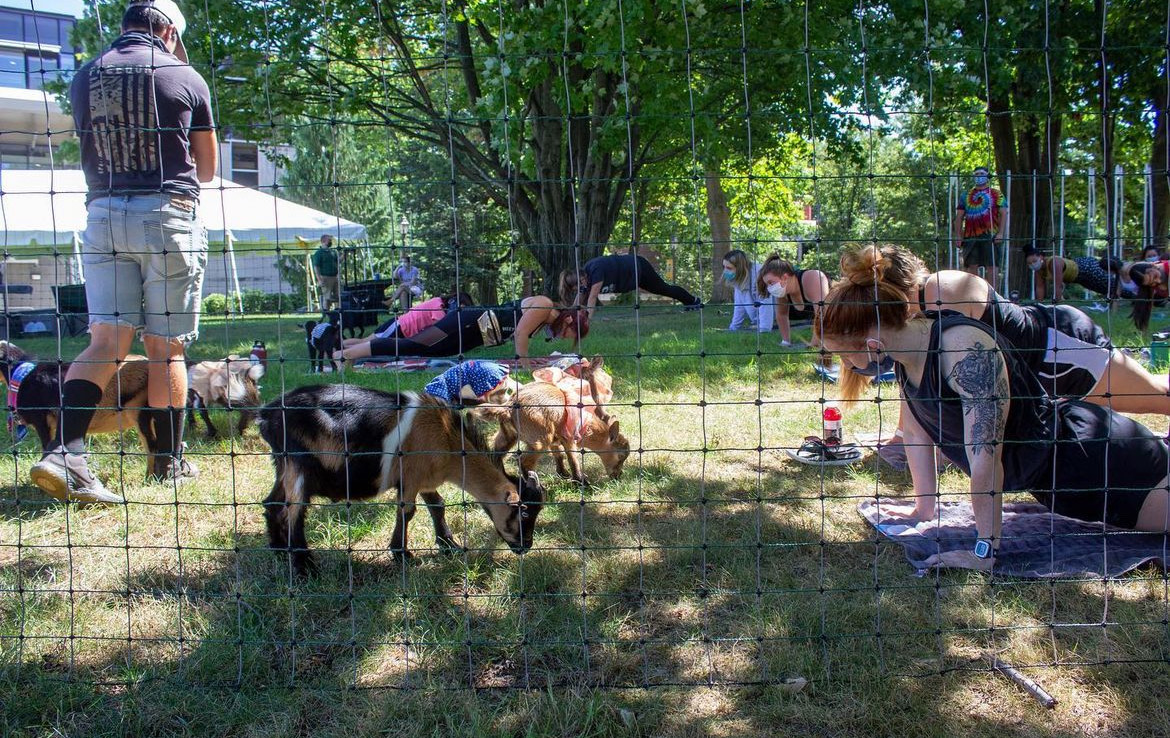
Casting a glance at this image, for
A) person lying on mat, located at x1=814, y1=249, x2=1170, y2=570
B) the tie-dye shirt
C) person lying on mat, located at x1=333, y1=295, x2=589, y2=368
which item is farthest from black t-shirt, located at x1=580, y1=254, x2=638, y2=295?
person lying on mat, located at x1=814, y1=249, x2=1170, y2=570

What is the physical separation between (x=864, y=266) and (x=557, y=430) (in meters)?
2.26

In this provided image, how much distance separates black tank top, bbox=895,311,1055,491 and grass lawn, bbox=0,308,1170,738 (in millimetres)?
469

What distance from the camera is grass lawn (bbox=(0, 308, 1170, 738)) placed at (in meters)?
2.59

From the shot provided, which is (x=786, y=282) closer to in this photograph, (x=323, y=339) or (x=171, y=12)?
(x=323, y=339)

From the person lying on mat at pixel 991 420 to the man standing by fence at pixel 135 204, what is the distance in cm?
290

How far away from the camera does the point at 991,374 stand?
328 cm

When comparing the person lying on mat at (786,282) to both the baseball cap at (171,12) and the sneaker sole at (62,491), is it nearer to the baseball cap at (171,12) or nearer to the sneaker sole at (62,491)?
the baseball cap at (171,12)

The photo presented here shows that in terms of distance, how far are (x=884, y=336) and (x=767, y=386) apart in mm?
4253

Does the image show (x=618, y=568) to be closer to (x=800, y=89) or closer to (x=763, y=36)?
(x=800, y=89)

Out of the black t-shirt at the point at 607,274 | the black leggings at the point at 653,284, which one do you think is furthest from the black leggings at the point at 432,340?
the black leggings at the point at 653,284

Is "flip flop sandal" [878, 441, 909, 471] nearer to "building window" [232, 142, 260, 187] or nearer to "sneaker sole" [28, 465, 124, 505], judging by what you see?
"sneaker sole" [28, 465, 124, 505]

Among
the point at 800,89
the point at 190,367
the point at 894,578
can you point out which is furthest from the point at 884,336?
the point at 800,89

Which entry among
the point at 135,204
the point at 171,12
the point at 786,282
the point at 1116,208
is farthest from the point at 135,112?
the point at 1116,208

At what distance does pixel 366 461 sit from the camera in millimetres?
3793
